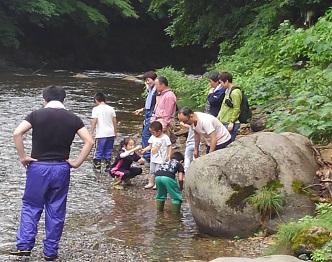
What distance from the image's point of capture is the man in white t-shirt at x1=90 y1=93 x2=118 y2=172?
11125 mm

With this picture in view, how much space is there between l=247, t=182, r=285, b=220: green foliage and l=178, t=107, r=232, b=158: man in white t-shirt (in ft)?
4.75

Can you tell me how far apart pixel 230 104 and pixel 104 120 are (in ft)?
8.60

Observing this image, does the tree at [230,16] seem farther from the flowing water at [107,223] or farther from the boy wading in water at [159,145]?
the boy wading in water at [159,145]

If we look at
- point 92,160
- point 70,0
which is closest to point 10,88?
point 92,160

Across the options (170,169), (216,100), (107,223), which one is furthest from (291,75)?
(107,223)

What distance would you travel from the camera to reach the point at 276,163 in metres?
7.47

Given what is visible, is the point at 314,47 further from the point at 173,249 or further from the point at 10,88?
the point at 10,88

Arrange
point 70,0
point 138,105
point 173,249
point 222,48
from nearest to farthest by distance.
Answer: point 173,249 < point 222,48 < point 138,105 < point 70,0

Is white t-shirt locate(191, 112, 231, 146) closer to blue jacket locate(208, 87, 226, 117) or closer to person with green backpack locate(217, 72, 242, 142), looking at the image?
person with green backpack locate(217, 72, 242, 142)

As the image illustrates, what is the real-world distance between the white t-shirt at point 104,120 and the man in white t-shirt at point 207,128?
276 cm

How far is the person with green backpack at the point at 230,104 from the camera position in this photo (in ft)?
31.0

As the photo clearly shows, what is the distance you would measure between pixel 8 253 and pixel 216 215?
231 cm

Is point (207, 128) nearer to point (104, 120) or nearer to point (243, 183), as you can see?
point (243, 183)

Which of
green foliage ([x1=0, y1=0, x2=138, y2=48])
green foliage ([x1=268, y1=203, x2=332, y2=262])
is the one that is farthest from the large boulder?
green foliage ([x1=0, y1=0, x2=138, y2=48])
